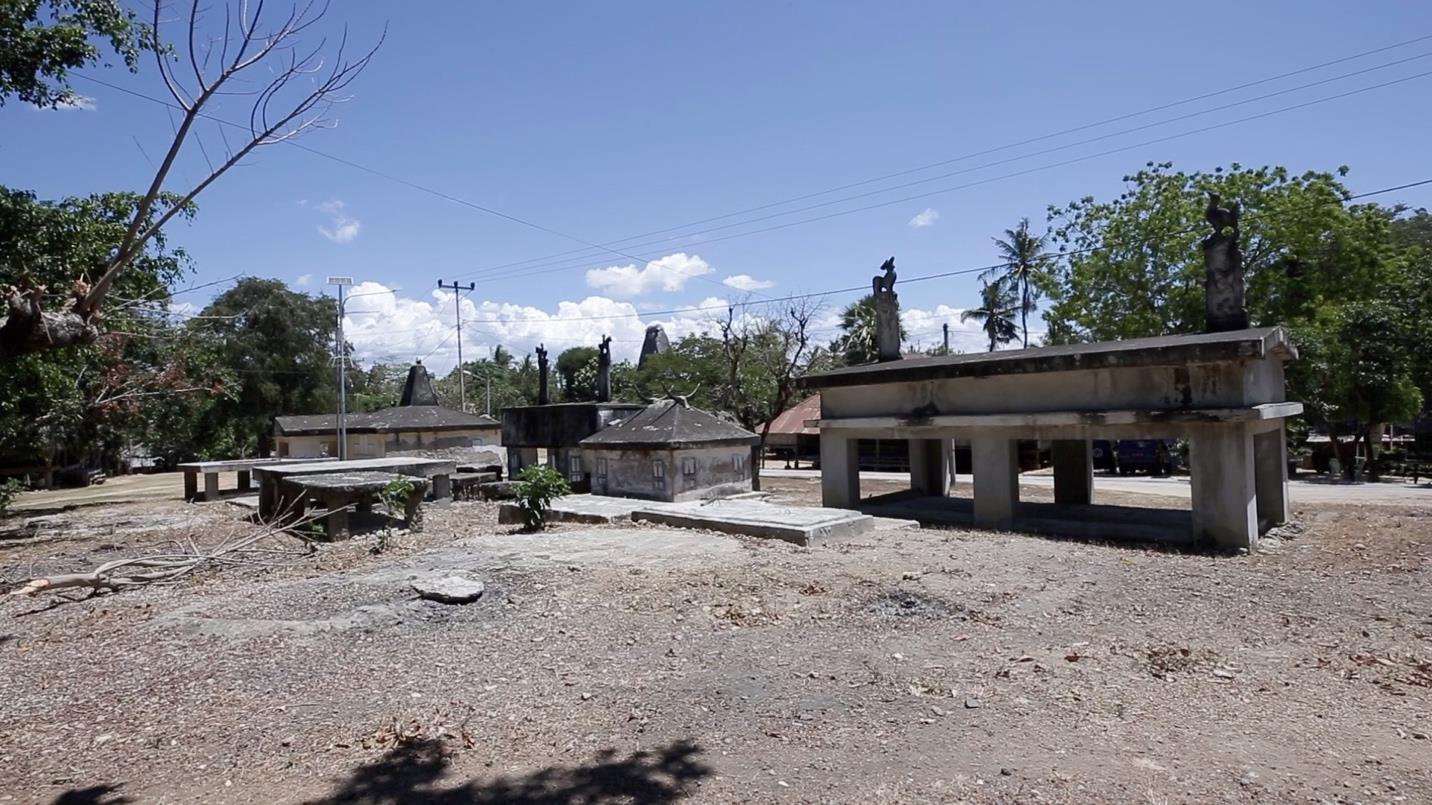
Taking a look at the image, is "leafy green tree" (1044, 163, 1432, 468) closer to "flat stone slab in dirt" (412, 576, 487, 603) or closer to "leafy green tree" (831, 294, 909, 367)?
"leafy green tree" (831, 294, 909, 367)

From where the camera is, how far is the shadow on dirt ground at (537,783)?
427 cm

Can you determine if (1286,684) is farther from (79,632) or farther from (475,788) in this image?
(79,632)

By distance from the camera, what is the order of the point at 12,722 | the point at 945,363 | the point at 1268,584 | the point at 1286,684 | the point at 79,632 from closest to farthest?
the point at 12,722 → the point at 1286,684 → the point at 79,632 → the point at 1268,584 → the point at 945,363

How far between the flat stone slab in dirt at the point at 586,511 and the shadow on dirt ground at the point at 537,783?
33.7 ft

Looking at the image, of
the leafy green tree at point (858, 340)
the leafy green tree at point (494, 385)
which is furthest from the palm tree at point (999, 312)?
the leafy green tree at point (494, 385)

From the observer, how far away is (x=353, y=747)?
4.98 metres

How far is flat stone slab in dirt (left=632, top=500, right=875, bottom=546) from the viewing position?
1280cm

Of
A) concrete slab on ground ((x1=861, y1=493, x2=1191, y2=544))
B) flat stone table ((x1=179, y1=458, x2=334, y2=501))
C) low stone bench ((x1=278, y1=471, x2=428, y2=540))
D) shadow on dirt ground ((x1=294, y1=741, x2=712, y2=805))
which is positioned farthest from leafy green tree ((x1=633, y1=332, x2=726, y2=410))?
shadow on dirt ground ((x1=294, y1=741, x2=712, y2=805))

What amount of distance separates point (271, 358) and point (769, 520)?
39.5 metres

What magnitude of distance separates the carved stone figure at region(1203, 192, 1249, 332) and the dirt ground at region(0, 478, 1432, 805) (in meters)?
4.54

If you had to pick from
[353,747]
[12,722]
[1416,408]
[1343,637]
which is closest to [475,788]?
[353,747]

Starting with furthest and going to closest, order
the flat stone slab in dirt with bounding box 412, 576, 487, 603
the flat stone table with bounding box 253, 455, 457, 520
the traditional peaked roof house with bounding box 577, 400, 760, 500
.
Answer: the traditional peaked roof house with bounding box 577, 400, 760, 500 < the flat stone table with bounding box 253, 455, 457, 520 < the flat stone slab in dirt with bounding box 412, 576, 487, 603

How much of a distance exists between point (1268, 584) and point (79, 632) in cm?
1227

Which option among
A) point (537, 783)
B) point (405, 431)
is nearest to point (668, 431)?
point (405, 431)
